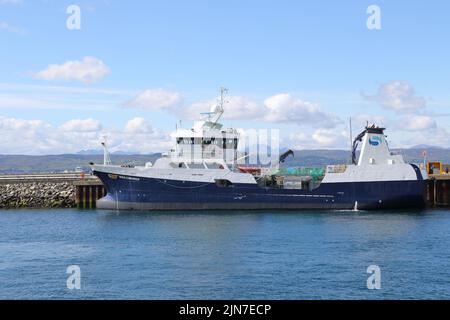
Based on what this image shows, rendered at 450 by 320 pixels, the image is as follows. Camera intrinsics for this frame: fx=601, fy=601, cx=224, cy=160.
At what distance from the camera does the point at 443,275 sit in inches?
985

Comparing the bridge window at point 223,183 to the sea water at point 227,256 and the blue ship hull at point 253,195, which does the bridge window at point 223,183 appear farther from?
the sea water at point 227,256

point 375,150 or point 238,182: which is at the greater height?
point 375,150

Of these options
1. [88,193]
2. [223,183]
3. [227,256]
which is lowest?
[227,256]

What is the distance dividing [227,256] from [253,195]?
22.2 metres

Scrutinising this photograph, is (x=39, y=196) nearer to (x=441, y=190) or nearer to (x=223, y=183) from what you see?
(x=223, y=183)

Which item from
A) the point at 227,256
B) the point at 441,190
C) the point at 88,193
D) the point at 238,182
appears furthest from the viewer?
the point at 88,193

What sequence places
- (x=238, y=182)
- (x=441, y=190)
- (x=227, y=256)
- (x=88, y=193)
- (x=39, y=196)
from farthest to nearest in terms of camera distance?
(x=39, y=196), (x=88, y=193), (x=441, y=190), (x=238, y=182), (x=227, y=256)

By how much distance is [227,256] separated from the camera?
2906 centimetres

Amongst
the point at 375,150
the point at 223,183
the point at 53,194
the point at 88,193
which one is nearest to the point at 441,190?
the point at 375,150

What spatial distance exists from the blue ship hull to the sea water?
3396mm

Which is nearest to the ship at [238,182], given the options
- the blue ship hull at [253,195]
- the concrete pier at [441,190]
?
the blue ship hull at [253,195]

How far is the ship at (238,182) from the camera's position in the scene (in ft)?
167

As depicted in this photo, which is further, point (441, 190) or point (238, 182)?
point (441, 190)

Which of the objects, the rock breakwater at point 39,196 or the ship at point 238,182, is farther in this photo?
the rock breakwater at point 39,196
